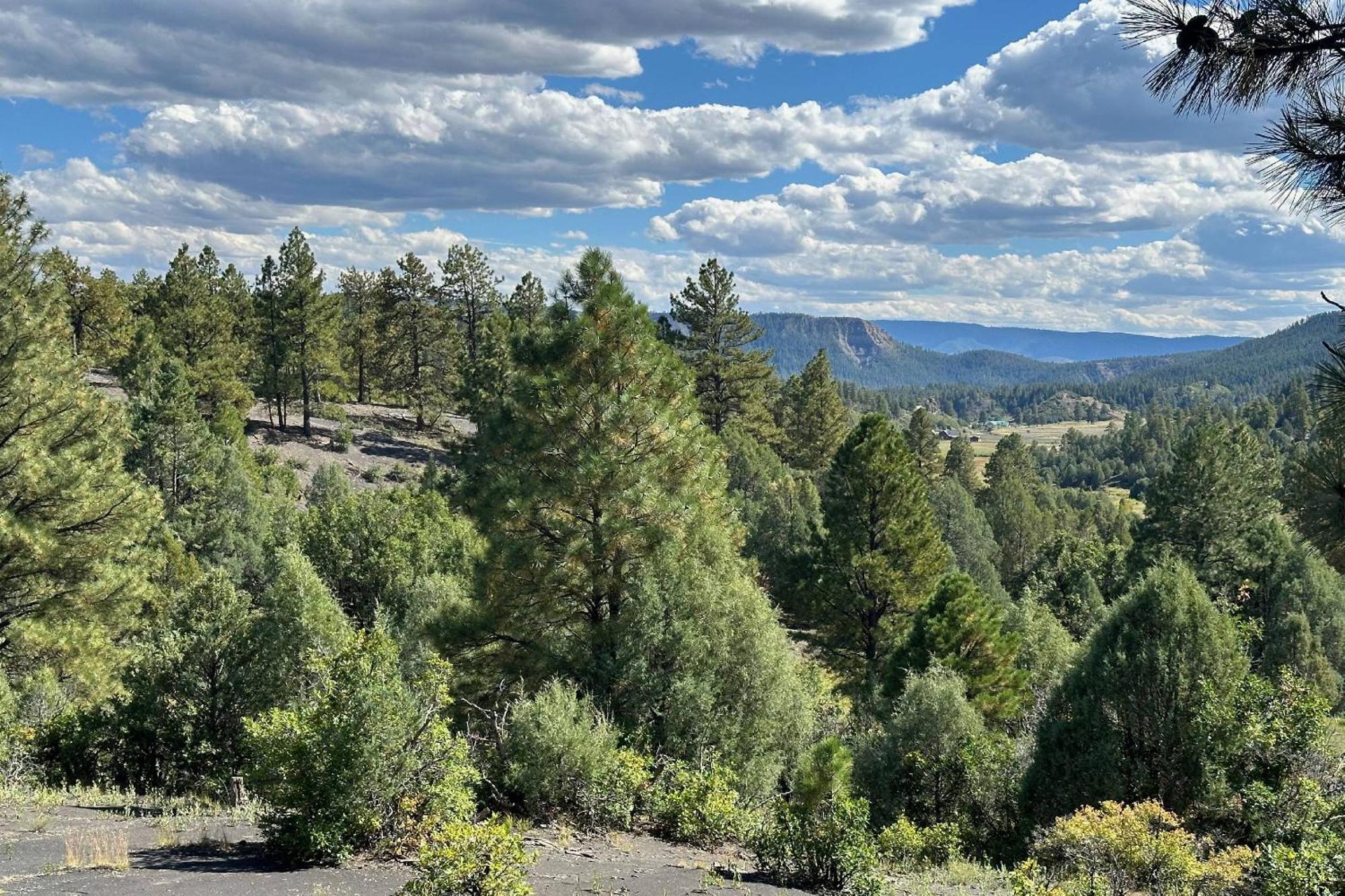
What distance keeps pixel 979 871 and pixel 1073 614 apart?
36513 mm

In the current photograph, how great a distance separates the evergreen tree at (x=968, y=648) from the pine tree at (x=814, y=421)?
39845mm

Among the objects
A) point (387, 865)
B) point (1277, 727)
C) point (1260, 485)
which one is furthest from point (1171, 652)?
point (1260, 485)

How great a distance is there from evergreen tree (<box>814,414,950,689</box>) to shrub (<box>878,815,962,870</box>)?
14542 millimetres

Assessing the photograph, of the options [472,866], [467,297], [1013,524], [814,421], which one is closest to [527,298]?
[467,297]

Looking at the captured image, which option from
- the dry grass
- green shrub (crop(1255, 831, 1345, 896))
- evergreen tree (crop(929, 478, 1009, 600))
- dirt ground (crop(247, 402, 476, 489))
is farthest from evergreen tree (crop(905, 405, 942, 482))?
the dry grass

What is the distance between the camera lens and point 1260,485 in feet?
126

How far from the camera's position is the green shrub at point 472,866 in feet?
22.6

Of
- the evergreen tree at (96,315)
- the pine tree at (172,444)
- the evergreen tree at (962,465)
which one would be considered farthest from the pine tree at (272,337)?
the evergreen tree at (962,465)

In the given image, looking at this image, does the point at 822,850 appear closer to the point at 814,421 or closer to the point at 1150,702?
the point at 1150,702

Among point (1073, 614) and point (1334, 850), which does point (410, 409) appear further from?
point (1334, 850)

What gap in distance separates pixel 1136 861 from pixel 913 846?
3569 mm

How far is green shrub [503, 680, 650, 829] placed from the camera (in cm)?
1145

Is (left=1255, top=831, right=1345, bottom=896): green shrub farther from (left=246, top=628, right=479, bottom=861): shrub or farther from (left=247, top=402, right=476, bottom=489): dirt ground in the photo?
(left=247, top=402, right=476, bottom=489): dirt ground

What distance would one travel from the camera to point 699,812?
38.5ft
